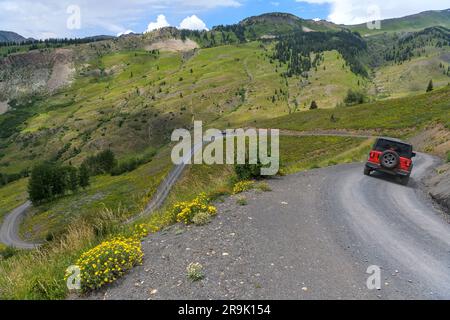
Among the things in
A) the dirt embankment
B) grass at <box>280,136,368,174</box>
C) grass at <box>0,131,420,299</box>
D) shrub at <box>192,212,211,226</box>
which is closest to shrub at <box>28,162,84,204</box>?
grass at <box>280,136,368,174</box>

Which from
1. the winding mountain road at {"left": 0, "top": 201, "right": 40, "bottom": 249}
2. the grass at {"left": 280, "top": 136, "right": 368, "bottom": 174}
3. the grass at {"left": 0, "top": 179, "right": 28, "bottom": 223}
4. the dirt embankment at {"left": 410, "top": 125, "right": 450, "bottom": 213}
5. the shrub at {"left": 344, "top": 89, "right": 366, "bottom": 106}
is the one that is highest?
the shrub at {"left": 344, "top": 89, "right": 366, "bottom": 106}

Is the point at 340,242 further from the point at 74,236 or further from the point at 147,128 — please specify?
the point at 147,128

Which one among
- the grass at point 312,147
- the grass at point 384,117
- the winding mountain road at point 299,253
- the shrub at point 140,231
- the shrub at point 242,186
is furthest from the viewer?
the grass at point 384,117

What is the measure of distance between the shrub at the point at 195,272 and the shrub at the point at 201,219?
136 inches

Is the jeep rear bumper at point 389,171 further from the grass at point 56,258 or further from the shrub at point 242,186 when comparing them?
the shrub at point 242,186

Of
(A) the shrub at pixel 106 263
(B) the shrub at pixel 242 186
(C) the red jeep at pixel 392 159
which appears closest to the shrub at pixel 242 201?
(B) the shrub at pixel 242 186

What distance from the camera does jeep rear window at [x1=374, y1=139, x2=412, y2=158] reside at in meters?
24.6

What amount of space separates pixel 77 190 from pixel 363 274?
107384 millimetres

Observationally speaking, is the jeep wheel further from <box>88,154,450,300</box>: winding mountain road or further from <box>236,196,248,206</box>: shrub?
<box>236,196,248,206</box>: shrub

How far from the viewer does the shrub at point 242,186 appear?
1636 cm

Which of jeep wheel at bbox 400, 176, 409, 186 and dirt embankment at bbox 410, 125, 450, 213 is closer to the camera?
dirt embankment at bbox 410, 125, 450, 213

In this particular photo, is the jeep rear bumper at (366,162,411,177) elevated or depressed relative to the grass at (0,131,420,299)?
depressed

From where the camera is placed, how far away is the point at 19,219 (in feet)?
337

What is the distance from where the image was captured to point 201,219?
1216 cm
